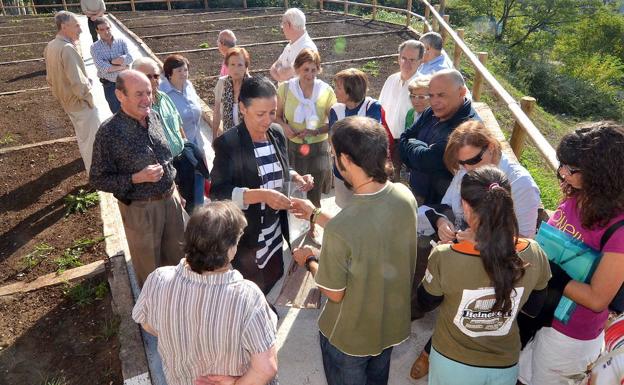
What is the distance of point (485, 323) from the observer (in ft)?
6.42

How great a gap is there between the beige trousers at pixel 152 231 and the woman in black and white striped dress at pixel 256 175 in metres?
0.60

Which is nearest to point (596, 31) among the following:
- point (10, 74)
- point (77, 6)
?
point (77, 6)

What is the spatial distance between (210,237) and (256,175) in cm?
124

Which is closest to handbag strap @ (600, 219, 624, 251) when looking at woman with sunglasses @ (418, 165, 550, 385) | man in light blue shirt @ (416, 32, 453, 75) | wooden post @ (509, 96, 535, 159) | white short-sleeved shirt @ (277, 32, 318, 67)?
woman with sunglasses @ (418, 165, 550, 385)

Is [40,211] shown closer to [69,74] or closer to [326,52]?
[69,74]

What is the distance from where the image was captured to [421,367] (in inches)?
117

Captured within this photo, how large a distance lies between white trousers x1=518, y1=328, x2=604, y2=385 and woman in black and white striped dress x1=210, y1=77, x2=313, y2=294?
161cm

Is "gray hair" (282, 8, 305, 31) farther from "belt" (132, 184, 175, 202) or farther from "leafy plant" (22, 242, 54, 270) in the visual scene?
"leafy plant" (22, 242, 54, 270)

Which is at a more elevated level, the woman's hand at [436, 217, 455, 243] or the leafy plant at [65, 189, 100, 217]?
the woman's hand at [436, 217, 455, 243]

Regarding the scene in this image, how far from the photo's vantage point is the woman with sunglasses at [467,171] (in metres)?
2.50

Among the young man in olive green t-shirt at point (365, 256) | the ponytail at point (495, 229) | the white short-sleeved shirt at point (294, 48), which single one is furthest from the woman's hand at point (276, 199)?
the white short-sleeved shirt at point (294, 48)

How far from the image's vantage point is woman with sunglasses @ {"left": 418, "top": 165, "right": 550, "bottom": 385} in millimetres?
1753

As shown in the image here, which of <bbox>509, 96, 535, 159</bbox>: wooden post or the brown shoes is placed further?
<bbox>509, 96, 535, 159</bbox>: wooden post

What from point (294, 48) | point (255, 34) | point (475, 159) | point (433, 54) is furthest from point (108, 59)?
point (255, 34)
